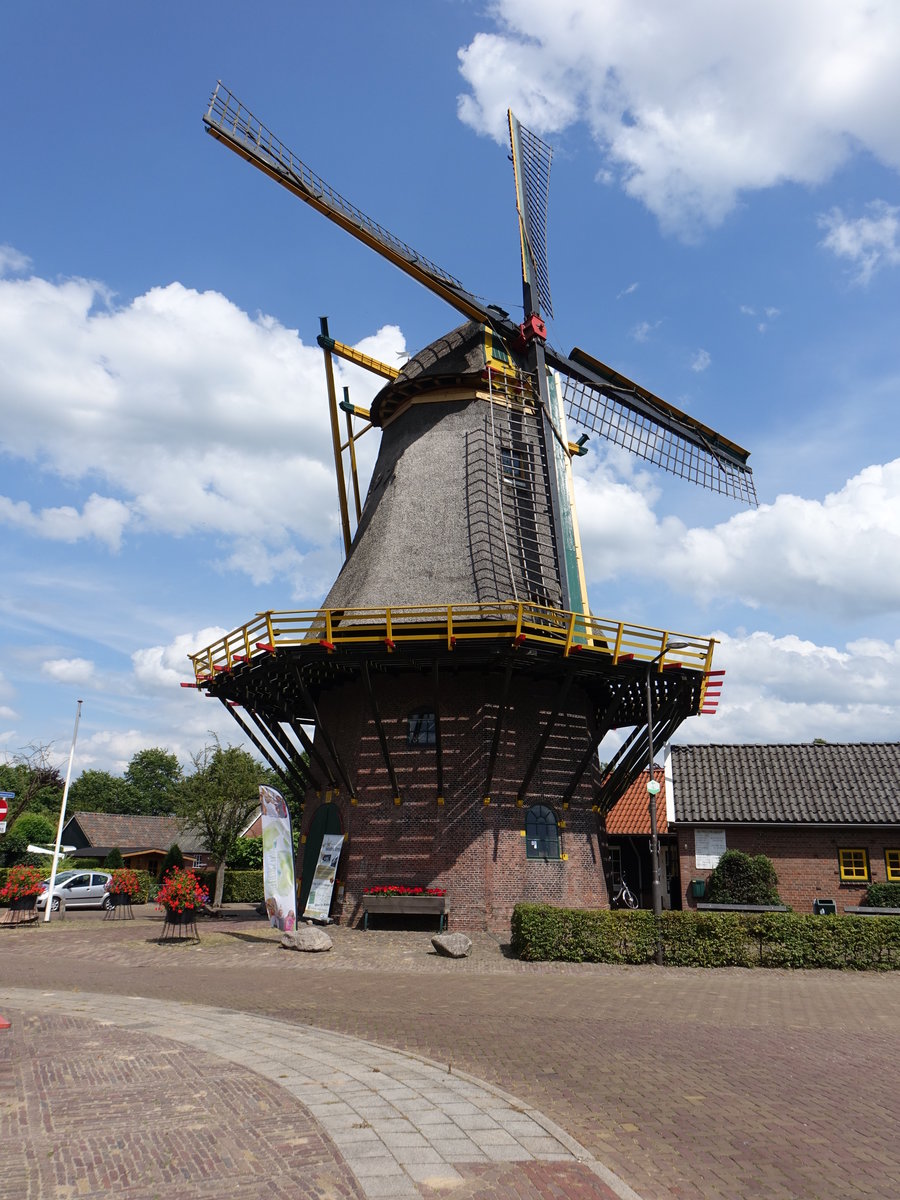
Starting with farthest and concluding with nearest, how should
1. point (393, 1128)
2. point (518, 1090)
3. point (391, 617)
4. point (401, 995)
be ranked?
1. point (391, 617)
2. point (401, 995)
3. point (518, 1090)
4. point (393, 1128)

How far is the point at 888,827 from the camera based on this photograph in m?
22.1

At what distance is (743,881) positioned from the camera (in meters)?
21.7

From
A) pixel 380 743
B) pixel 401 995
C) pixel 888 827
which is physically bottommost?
pixel 401 995

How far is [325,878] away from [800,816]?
41.9 feet

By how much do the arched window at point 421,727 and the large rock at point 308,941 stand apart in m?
4.51

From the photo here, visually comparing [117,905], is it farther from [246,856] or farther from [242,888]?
[246,856]

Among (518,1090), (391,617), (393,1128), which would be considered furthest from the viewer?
(391,617)

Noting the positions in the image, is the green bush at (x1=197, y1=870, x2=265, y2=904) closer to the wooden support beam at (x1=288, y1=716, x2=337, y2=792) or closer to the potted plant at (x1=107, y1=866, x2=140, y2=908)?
the potted plant at (x1=107, y1=866, x2=140, y2=908)

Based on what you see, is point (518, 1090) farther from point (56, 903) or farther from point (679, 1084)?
point (56, 903)

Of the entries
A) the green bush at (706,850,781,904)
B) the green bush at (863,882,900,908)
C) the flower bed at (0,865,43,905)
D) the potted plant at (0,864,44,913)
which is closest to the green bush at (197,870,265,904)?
A: the potted plant at (0,864,44,913)

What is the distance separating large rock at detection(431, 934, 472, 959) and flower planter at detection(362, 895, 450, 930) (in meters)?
1.71

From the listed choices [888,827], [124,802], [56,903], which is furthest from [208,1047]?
[124,802]

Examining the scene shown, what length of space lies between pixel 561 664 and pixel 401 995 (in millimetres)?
7646

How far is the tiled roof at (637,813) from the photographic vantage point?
83.7 feet
